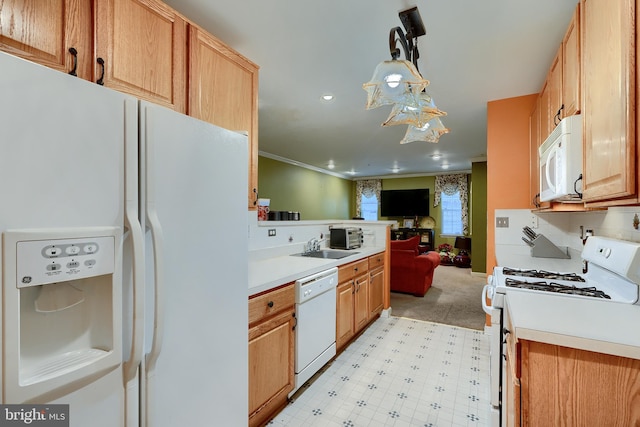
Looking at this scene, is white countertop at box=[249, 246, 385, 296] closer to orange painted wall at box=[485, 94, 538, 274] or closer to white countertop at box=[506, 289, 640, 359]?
white countertop at box=[506, 289, 640, 359]

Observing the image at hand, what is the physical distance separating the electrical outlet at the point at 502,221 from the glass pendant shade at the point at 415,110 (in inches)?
66.5

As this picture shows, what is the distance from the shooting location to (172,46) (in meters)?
1.48

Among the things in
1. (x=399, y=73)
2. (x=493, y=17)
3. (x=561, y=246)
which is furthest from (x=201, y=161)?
(x=561, y=246)

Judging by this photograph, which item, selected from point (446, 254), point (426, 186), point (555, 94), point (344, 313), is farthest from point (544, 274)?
point (426, 186)

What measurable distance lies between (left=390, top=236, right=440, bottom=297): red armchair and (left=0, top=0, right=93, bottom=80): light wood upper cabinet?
13.5 ft

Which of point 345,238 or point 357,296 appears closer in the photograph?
point 357,296

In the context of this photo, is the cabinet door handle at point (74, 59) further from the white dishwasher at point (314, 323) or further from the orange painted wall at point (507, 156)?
the orange painted wall at point (507, 156)

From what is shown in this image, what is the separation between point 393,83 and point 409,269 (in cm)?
347

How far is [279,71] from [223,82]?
0.74 metres

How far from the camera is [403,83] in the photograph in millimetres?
1522

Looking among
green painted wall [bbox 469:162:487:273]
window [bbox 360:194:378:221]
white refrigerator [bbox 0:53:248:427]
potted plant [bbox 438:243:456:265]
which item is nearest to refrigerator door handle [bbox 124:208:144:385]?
white refrigerator [bbox 0:53:248:427]

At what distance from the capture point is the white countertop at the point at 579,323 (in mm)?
877

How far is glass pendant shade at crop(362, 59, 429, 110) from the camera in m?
1.49

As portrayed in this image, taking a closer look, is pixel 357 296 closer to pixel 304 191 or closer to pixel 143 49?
pixel 143 49
